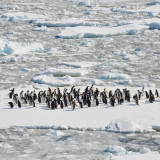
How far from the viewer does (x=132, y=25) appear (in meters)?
25.2

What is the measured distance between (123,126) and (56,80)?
545 centimetres

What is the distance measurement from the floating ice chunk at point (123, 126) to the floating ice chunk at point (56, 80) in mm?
4695

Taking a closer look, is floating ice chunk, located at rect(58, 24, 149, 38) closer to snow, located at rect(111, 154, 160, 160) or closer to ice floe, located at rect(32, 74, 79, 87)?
ice floe, located at rect(32, 74, 79, 87)

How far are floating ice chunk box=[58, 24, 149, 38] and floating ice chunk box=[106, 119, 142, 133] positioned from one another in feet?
49.5

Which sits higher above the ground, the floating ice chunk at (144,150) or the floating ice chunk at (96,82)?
the floating ice chunk at (96,82)

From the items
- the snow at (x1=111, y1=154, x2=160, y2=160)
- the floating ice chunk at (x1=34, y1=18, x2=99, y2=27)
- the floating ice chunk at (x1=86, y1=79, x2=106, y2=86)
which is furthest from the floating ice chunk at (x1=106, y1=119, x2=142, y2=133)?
the floating ice chunk at (x1=34, y1=18, x2=99, y2=27)

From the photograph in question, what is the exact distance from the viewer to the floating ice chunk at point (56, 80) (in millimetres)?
13249

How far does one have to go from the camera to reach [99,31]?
24172 mm

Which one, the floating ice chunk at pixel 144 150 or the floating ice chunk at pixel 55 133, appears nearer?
the floating ice chunk at pixel 144 150

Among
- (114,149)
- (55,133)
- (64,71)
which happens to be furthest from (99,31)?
(114,149)

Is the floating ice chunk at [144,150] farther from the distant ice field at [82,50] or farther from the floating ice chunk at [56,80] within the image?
the floating ice chunk at [56,80]

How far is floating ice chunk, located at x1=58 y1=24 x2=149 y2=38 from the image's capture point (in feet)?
77.0

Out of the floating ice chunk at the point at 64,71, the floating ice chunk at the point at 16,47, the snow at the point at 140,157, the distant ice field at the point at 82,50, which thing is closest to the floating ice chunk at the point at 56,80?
the distant ice field at the point at 82,50

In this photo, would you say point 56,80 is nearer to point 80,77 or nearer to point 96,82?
point 80,77
